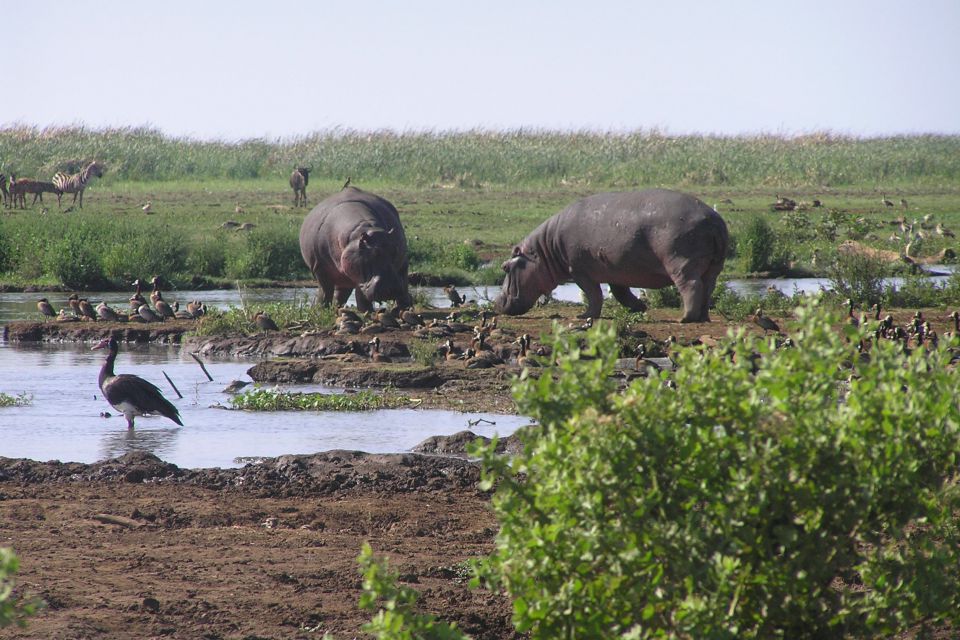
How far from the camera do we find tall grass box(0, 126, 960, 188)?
157 ft

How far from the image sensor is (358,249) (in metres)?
17.5

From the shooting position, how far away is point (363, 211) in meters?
18.6

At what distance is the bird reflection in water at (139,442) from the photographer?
1086 cm

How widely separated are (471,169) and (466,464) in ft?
129

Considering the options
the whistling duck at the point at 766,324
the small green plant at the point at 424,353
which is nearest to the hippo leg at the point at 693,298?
the whistling duck at the point at 766,324

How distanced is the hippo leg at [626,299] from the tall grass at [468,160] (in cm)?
2789

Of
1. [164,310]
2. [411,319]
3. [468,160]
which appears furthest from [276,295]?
[468,160]

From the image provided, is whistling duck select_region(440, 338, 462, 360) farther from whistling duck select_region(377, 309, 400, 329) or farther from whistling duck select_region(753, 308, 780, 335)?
whistling duck select_region(753, 308, 780, 335)

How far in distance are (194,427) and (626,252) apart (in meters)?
6.55

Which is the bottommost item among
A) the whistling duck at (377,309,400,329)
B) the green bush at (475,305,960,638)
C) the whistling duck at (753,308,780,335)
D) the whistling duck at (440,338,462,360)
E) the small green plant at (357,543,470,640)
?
the whistling duck at (440,338,462,360)

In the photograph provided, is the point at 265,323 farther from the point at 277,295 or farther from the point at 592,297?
the point at 277,295

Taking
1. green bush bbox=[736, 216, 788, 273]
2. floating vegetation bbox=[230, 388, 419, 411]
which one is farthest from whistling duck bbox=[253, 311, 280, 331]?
green bush bbox=[736, 216, 788, 273]

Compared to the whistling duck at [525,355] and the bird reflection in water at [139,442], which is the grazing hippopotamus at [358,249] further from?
the bird reflection in water at [139,442]

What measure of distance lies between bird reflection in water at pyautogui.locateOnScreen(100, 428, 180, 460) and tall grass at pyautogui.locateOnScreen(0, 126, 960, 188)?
1350 inches
